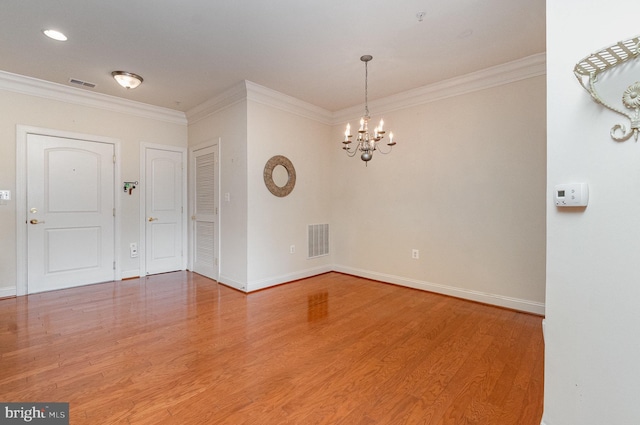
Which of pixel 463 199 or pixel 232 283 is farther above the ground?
pixel 463 199

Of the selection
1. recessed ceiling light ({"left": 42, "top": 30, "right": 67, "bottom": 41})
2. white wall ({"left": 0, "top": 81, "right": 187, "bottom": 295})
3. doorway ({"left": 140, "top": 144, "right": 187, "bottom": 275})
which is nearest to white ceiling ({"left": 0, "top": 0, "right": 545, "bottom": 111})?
recessed ceiling light ({"left": 42, "top": 30, "right": 67, "bottom": 41})

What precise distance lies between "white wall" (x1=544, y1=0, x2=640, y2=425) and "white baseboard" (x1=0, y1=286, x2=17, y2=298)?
5379mm

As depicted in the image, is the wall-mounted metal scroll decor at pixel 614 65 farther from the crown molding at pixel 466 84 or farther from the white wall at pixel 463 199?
the crown molding at pixel 466 84

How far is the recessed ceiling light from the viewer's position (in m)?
2.63

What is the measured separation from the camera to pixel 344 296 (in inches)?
147

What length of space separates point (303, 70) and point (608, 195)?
3.03 m

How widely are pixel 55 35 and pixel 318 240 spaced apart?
387cm

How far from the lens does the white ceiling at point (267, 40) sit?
7.64 ft

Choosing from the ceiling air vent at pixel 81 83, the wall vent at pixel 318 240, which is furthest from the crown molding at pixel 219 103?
the wall vent at pixel 318 240

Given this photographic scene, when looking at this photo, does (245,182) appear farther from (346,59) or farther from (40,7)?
(40,7)

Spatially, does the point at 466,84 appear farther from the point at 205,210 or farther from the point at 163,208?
the point at 163,208

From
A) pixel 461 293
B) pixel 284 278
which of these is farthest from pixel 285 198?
pixel 461 293

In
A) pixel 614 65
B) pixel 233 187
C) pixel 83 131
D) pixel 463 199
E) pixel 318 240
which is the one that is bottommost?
pixel 318 240

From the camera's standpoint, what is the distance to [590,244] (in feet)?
4.27
